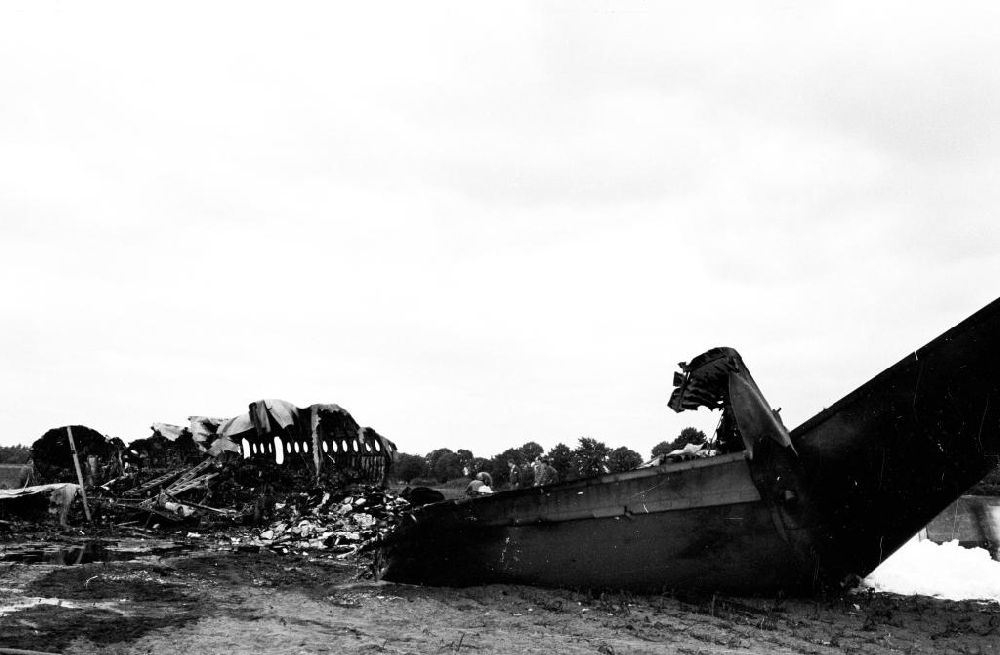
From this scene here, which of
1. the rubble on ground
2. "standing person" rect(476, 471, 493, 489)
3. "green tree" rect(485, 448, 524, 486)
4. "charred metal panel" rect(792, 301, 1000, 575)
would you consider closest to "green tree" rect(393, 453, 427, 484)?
"green tree" rect(485, 448, 524, 486)

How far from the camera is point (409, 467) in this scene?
61219mm

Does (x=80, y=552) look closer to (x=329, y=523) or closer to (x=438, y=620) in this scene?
(x=329, y=523)

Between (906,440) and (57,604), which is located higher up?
(906,440)

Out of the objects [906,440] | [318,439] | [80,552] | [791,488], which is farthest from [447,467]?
[906,440]

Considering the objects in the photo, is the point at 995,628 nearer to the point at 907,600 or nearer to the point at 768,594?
the point at 907,600

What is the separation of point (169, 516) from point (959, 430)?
50.6ft

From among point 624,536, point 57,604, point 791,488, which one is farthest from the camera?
point 624,536

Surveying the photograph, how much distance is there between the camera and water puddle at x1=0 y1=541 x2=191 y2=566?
9.28m

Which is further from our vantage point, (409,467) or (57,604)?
(409,467)

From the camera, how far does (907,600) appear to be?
665 cm

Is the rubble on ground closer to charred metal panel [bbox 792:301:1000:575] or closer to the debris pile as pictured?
the debris pile

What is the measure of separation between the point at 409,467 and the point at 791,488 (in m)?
57.2

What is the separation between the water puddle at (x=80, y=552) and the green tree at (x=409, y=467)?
44.7 m

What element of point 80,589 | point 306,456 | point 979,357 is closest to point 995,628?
point 979,357
